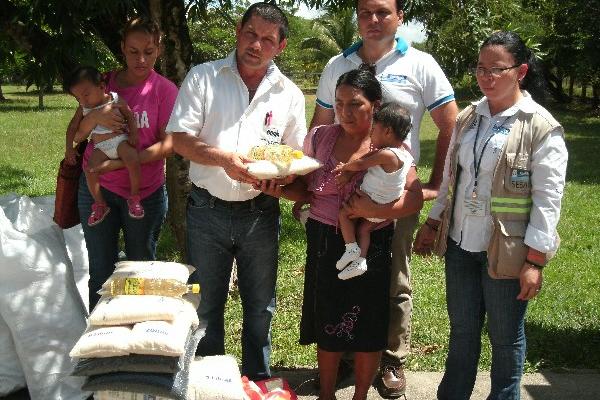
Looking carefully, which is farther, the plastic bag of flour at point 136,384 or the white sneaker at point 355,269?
the white sneaker at point 355,269

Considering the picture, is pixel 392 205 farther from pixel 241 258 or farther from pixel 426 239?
pixel 241 258

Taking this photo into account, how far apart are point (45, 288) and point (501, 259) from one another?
7.51 ft

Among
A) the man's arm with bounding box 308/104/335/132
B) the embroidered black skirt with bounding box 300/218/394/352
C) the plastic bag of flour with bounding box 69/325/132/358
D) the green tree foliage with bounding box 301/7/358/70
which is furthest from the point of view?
the green tree foliage with bounding box 301/7/358/70

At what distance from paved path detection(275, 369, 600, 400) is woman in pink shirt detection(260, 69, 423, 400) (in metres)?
0.59

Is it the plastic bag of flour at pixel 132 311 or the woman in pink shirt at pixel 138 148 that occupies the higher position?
the woman in pink shirt at pixel 138 148

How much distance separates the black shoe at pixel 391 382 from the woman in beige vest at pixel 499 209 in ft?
1.67

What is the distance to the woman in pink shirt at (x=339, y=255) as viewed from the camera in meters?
3.21

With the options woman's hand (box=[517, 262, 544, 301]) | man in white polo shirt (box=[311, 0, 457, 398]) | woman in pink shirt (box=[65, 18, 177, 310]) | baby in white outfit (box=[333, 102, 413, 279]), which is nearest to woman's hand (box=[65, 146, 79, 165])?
woman in pink shirt (box=[65, 18, 177, 310])

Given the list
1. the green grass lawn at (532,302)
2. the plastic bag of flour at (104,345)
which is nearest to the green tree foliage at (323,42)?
the green grass lawn at (532,302)

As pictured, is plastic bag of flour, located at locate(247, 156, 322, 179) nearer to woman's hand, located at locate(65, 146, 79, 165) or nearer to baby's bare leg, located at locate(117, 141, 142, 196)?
baby's bare leg, located at locate(117, 141, 142, 196)

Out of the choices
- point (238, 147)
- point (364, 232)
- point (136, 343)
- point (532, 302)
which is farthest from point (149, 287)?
point (532, 302)

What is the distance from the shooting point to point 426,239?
3.45m

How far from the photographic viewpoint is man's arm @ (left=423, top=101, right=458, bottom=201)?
342 cm

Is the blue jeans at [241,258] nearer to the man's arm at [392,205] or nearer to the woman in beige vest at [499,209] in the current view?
the man's arm at [392,205]
